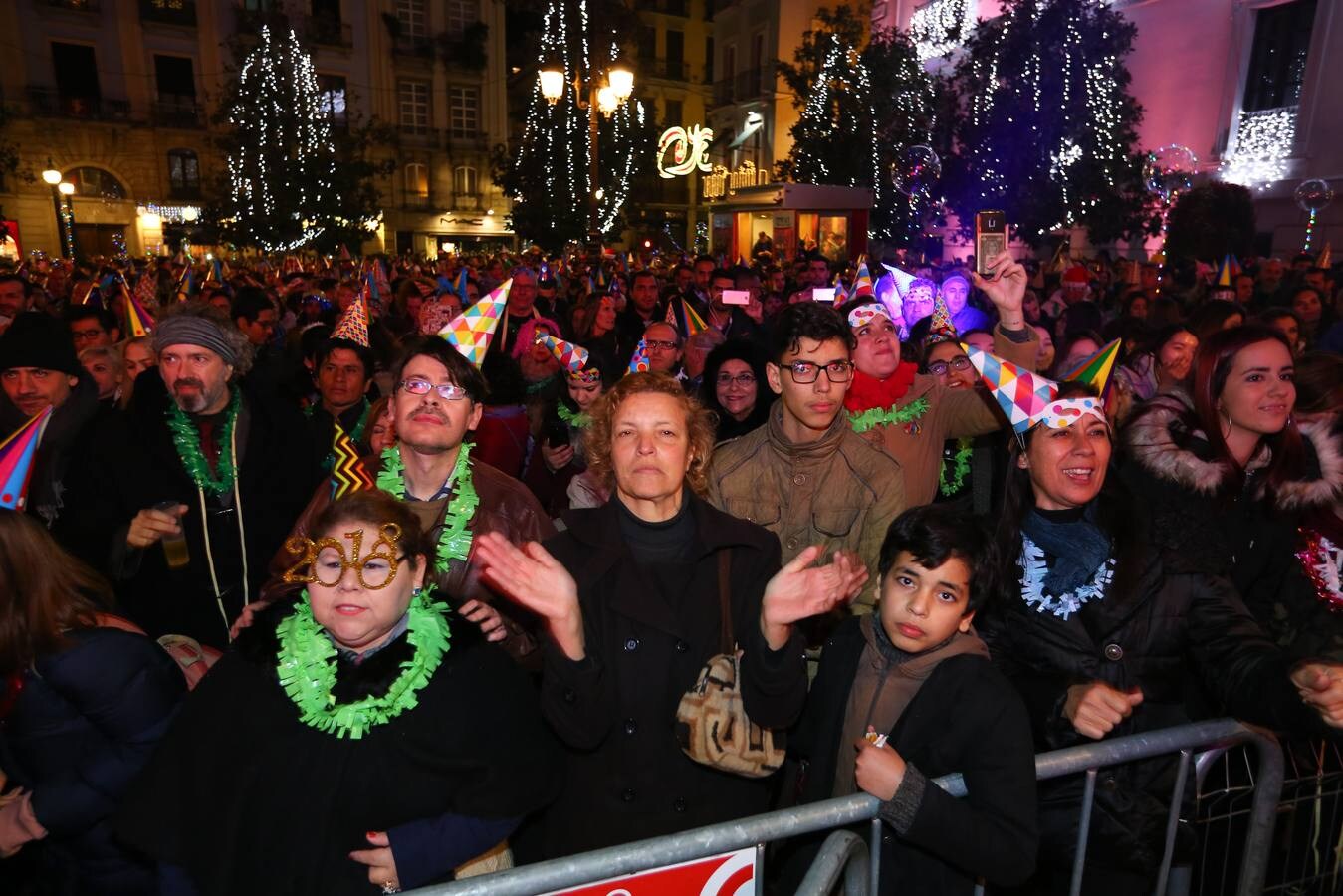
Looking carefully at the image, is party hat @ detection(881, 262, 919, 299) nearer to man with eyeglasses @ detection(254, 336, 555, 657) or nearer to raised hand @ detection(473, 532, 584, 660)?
man with eyeglasses @ detection(254, 336, 555, 657)

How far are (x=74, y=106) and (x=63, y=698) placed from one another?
1695 inches

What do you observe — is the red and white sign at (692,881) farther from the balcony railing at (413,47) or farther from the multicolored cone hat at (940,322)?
the balcony railing at (413,47)

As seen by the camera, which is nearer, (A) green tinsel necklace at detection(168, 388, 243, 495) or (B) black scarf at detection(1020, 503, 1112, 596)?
(B) black scarf at detection(1020, 503, 1112, 596)

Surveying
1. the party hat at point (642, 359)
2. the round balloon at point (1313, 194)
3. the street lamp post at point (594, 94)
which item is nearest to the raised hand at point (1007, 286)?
the party hat at point (642, 359)

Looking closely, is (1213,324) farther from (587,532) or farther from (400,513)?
(400,513)

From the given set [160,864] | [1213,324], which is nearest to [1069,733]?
[160,864]

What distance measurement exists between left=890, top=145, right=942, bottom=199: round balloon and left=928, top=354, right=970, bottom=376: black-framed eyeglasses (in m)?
12.4

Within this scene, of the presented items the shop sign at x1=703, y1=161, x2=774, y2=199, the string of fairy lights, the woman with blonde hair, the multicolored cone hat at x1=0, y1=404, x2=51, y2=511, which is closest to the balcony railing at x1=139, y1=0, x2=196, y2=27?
the string of fairy lights

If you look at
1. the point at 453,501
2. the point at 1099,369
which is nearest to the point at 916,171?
the point at 1099,369

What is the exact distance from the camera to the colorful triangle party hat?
9.26 ft

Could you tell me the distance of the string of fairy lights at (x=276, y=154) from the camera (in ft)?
76.8

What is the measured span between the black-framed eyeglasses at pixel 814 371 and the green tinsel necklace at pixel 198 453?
7.89 feet

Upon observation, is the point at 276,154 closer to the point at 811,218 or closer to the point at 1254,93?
the point at 811,218

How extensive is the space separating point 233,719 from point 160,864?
1.38 feet
